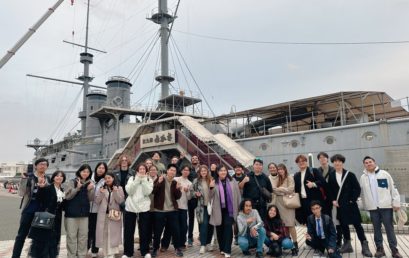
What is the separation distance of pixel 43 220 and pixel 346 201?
520 centimetres

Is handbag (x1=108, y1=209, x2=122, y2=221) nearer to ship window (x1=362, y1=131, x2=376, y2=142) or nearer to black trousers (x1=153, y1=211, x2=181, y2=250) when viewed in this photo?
black trousers (x1=153, y1=211, x2=181, y2=250)

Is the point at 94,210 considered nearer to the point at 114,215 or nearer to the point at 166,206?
the point at 114,215

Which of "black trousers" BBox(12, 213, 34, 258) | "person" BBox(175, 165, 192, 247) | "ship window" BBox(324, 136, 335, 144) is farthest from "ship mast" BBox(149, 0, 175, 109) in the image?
"black trousers" BBox(12, 213, 34, 258)

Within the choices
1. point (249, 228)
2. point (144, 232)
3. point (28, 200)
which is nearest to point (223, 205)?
point (249, 228)

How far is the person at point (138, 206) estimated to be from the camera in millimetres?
5652

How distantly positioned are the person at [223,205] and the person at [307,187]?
1.25m

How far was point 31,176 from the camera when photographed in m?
4.94

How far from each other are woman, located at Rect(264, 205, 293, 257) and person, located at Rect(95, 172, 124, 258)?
9.46ft

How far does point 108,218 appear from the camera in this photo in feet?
18.5

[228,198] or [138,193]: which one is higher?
[138,193]

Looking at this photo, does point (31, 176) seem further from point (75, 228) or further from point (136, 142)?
point (136, 142)

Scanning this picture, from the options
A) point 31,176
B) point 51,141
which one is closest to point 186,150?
point 31,176

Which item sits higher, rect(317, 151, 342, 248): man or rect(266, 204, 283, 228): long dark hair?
rect(317, 151, 342, 248): man

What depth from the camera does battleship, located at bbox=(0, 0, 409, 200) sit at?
46.3 ft
